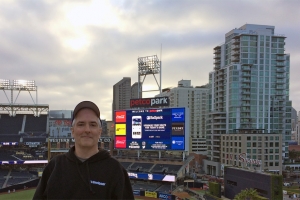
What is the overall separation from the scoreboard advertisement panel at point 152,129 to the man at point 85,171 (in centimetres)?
4167

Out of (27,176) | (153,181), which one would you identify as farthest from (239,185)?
(27,176)

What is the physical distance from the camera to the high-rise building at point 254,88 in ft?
222

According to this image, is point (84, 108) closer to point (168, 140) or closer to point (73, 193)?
point (73, 193)

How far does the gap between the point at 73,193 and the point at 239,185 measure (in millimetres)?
32988

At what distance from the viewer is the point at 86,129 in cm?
267

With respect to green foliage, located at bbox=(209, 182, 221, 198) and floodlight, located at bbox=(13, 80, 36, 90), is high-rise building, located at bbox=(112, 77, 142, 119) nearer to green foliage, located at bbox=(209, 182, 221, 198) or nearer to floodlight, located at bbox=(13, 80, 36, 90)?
Answer: floodlight, located at bbox=(13, 80, 36, 90)

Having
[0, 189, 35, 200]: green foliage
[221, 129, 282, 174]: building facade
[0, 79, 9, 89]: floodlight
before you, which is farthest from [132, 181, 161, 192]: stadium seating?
[0, 79, 9, 89]: floodlight

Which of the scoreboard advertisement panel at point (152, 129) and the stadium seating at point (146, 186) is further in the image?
the scoreboard advertisement panel at point (152, 129)

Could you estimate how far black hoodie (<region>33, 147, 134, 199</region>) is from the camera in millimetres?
2486

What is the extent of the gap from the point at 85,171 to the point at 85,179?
0.26 feet

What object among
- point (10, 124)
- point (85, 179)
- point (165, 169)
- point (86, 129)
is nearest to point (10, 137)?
point (10, 124)

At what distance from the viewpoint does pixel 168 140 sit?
45.1m

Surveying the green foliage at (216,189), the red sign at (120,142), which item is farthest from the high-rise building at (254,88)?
the green foliage at (216,189)

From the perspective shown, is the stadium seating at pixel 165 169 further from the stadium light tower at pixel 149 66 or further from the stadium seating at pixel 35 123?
the stadium seating at pixel 35 123
